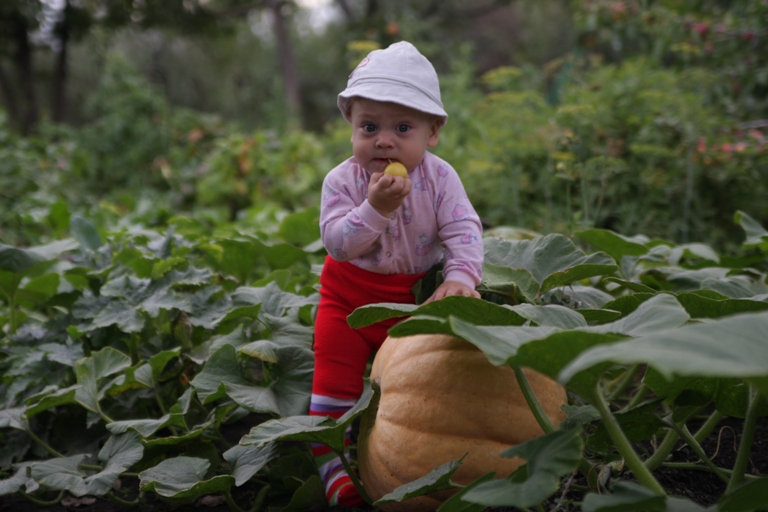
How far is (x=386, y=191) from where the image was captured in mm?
1408

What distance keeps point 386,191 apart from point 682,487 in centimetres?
87

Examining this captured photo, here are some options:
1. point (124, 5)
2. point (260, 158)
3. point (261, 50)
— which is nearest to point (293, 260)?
point (260, 158)

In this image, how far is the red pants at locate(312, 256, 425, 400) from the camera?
62.6 inches

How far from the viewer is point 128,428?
1.53 m

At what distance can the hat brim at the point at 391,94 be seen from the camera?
1444mm

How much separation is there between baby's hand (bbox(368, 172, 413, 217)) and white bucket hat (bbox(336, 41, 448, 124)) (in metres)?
0.16

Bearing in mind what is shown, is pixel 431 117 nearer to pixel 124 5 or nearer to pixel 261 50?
pixel 124 5

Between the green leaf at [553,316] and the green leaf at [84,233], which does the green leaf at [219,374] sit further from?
the green leaf at [84,233]

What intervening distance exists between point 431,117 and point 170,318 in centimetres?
93

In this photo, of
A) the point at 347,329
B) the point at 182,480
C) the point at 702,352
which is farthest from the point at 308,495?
the point at 702,352

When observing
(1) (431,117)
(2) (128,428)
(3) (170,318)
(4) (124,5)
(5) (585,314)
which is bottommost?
(2) (128,428)

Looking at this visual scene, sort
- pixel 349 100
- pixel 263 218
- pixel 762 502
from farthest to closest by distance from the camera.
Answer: pixel 263 218, pixel 349 100, pixel 762 502

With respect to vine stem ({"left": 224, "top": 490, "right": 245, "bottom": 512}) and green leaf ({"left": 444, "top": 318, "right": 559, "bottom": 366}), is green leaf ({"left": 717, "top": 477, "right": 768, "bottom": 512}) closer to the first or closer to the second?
green leaf ({"left": 444, "top": 318, "right": 559, "bottom": 366})

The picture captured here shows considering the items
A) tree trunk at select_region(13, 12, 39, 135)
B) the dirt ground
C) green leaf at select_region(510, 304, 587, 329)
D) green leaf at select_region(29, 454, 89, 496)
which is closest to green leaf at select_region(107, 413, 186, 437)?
green leaf at select_region(29, 454, 89, 496)
